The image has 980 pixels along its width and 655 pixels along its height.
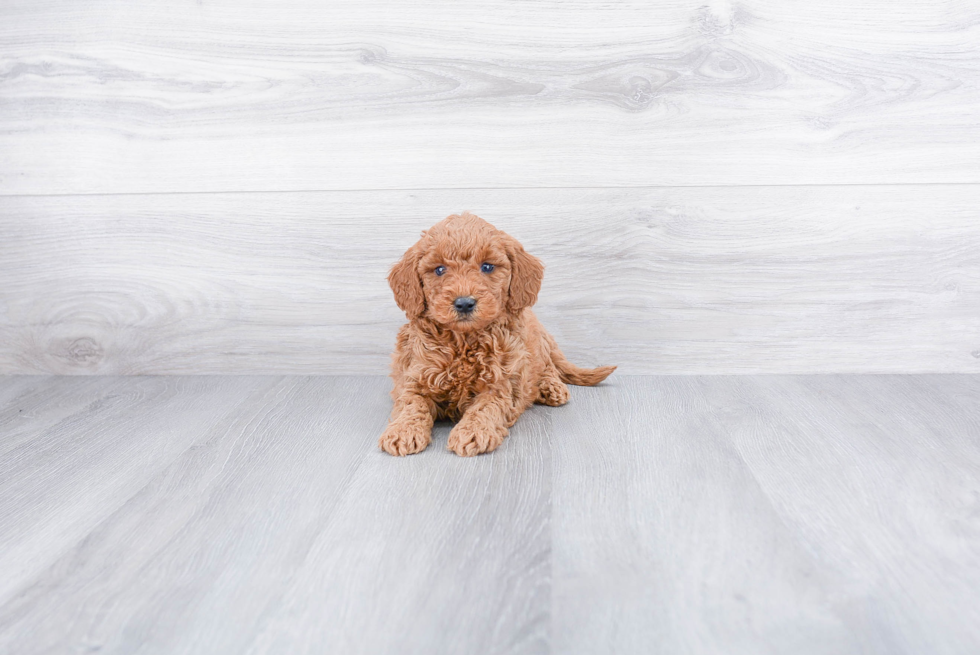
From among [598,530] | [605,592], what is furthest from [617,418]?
[605,592]

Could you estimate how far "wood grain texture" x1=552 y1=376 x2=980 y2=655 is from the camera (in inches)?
37.3

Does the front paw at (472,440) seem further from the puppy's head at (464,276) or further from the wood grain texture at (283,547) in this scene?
the puppy's head at (464,276)

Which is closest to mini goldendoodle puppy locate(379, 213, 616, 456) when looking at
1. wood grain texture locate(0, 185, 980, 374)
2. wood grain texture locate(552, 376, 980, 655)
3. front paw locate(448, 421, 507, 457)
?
front paw locate(448, 421, 507, 457)

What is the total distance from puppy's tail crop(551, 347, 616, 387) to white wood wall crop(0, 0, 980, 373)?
143 mm

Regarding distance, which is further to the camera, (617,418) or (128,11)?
(128,11)

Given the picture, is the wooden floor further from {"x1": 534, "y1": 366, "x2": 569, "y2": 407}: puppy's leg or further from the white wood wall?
the white wood wall

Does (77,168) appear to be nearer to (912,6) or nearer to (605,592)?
(605,592)

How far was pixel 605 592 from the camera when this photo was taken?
3.38ft

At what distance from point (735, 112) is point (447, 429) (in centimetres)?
128

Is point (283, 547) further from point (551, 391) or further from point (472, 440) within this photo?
point (551, 391)

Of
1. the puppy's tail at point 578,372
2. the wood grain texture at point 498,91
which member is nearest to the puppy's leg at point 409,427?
the puppy's tail at point 578,372

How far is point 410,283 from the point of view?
1.65m

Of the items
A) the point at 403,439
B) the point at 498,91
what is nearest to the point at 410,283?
the point at 403,439

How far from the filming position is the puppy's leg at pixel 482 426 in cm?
155
